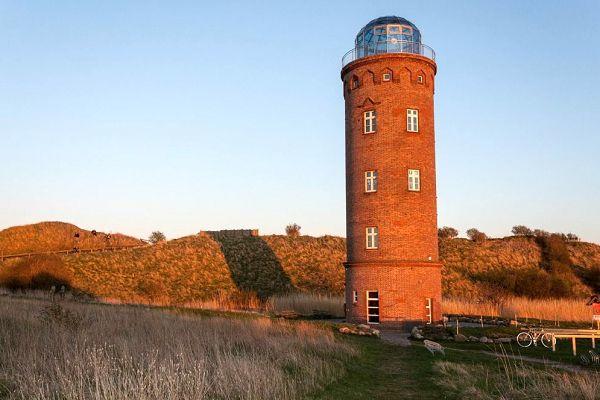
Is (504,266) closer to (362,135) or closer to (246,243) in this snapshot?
(246,243)

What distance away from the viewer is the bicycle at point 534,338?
21.5 meters

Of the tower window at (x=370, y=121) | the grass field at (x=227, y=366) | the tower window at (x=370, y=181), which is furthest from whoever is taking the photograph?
the tower window at (x=370, y=121)

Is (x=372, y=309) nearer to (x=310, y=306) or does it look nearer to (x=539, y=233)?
(x=310, y=306)

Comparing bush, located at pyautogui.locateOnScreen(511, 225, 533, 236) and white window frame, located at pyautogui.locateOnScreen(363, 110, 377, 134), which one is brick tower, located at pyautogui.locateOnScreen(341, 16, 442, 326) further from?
bush, located at pyautogui.locateOnScreen(511, 225, 533, 236)

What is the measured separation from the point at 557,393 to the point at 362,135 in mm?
21736

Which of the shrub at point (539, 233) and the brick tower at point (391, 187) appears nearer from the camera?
the brick tower at point (391, 187)

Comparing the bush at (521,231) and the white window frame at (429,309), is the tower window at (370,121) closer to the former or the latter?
the white window frame at (429,309)

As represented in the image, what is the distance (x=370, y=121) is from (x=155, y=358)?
22.6m

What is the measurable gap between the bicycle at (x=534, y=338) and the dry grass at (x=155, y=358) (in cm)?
889

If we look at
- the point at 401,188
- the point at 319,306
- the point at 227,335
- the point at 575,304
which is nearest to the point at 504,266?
the point at 575,304

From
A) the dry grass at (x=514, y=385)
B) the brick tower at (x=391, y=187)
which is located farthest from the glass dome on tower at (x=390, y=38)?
the dry grass at (x=514, y=385)

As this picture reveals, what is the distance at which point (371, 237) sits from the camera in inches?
1187

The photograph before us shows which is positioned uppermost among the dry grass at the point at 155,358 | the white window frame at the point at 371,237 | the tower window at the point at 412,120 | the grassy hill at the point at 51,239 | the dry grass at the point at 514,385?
the tower window at the point at 412,120

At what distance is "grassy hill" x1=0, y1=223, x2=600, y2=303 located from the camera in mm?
51500
